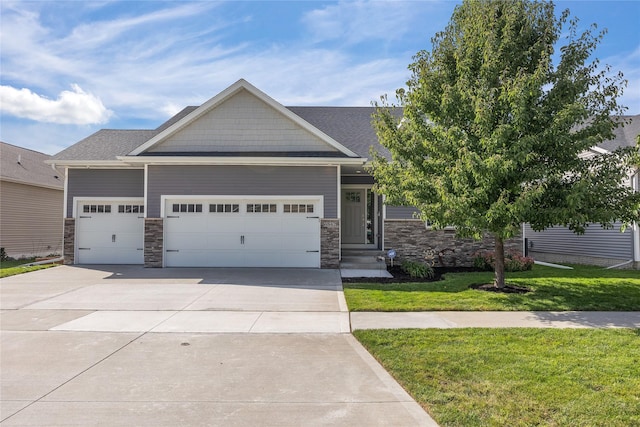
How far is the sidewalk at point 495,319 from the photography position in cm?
649

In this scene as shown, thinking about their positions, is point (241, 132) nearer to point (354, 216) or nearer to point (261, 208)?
point (261, 208)

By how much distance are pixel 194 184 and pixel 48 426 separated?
10.1 meters

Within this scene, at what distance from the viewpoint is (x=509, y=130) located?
7.53 meters

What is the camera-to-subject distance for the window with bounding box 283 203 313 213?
13.0 meters

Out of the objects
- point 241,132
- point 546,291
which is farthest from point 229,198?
point 546,291

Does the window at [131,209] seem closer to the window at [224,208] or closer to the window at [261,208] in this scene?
the window at [224,208]

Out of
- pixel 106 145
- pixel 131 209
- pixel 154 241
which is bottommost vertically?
pixel 154 241

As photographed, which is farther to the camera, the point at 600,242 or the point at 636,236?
the point at 600,242

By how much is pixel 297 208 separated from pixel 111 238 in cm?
677

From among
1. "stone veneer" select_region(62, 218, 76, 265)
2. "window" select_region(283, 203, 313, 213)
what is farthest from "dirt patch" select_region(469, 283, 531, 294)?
"stone veneer" select_region(62, 218, 76, 265)

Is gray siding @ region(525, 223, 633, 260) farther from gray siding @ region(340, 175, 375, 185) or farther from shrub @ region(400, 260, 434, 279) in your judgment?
gray siding @ region(340, 175, 375, 185)

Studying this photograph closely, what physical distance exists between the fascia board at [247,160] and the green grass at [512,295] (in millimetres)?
4192

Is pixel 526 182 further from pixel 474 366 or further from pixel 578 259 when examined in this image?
pixel 578 259

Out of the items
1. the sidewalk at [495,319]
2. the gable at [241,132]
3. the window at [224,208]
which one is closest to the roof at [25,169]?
the gable at [241,132]
